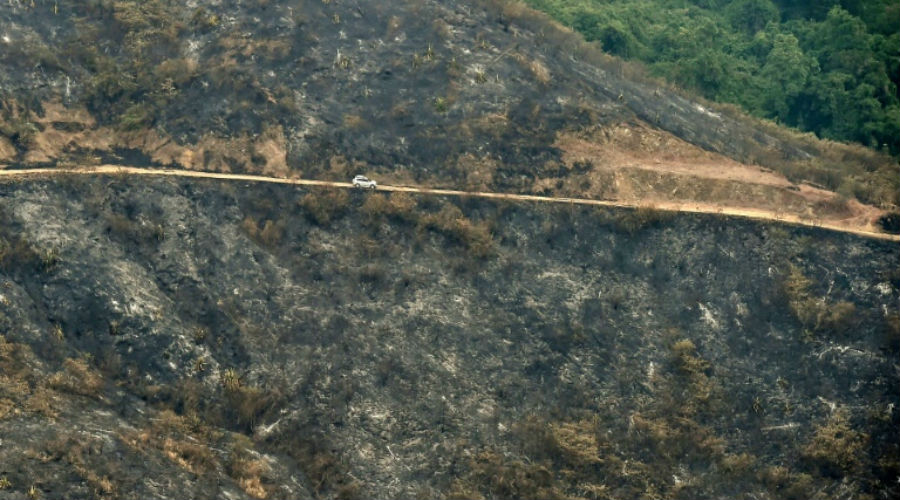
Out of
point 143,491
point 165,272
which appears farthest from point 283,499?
point 165,272

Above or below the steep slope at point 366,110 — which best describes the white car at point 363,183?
below

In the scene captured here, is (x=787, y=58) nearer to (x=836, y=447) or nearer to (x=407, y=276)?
(x=836, y=447)

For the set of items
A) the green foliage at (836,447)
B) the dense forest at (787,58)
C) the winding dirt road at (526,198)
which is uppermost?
the dense forest at (787,58)

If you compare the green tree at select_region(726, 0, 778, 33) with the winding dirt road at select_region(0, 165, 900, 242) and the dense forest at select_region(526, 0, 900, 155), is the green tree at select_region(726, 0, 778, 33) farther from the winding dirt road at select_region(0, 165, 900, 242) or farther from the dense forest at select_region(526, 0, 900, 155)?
the winding dirt road at select_region(0, 165, 900, 242)

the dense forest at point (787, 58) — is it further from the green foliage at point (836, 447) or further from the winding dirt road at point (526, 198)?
the green foliage at point (836, 447)

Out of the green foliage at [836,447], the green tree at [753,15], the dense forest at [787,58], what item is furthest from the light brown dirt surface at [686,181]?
the green tree at [753,15]

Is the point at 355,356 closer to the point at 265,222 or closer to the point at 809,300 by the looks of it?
the point at 265,222

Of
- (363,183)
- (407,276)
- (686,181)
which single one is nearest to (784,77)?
(686,181)
